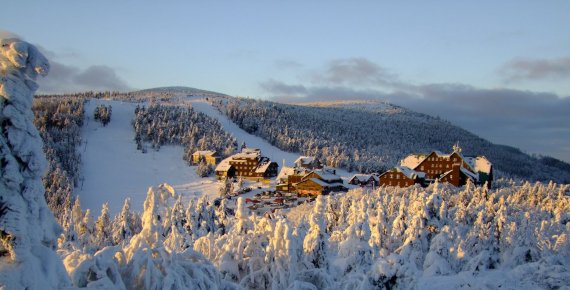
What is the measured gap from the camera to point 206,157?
417ft

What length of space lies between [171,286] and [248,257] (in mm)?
5238

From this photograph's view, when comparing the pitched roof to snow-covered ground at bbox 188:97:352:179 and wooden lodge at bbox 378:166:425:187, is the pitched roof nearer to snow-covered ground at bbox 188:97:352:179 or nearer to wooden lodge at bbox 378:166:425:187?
wooden lodge at bbox 378:166:425:187

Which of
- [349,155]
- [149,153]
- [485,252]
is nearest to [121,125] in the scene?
[149,153]

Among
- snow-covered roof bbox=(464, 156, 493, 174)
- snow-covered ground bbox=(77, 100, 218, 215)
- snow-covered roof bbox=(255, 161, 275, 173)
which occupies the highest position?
snow-covered roof bbox=(464, 156, 493, 174)

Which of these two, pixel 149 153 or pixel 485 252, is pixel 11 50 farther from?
pixel 149 153

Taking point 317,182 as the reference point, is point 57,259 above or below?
above

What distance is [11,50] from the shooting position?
765cm

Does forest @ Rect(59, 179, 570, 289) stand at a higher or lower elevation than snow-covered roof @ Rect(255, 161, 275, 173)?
higher

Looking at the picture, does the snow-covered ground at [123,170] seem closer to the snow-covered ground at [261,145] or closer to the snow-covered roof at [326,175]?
the snow-covered roof at [326,175]

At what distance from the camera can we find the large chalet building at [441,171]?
83750mm

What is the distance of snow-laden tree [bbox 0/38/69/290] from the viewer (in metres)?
7.64

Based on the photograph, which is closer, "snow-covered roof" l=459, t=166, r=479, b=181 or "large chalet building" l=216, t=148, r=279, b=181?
"snow-covered roof" l=459, t=166, r=479, b=181

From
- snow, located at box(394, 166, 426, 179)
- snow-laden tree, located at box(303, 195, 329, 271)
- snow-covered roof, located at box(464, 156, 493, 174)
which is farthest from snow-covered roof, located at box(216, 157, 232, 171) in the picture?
snow-laden tree, located at box(303, 195, 329, 271)

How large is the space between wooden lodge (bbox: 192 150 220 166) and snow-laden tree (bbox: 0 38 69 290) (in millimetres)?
117069
